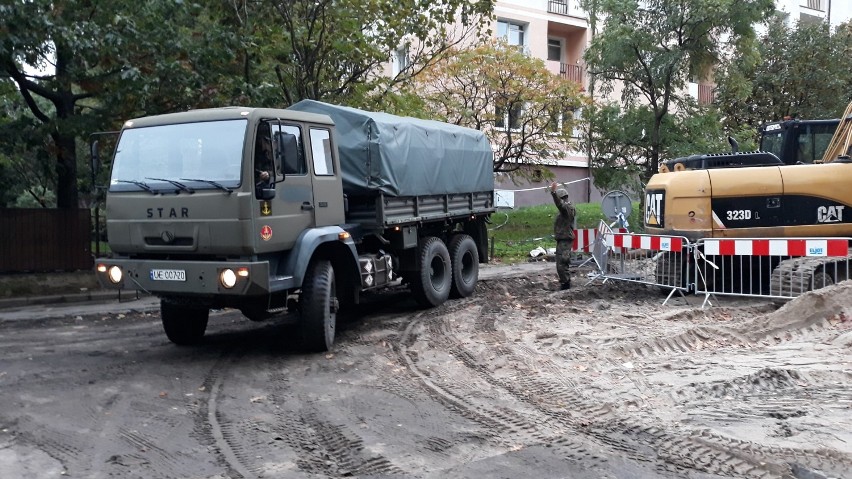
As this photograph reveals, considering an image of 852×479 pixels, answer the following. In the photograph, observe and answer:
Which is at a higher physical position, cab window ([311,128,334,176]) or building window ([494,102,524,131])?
building window ([494,102,524,131])

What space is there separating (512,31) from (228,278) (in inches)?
1005

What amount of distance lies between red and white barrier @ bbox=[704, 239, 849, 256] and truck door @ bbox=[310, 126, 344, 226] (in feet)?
18.8

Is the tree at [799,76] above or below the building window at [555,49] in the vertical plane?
below

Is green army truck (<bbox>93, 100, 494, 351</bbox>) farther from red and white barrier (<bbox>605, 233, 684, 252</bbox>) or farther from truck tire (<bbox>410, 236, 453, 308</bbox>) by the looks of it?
red and white barrier (<bbox>605, 233, 684, 252</bbox>)

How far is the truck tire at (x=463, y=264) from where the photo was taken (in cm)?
1382

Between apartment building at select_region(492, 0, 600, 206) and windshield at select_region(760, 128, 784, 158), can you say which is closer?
windshield at select_region(760, 128, 784, 158)

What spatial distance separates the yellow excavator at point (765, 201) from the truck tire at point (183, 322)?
7341 mm

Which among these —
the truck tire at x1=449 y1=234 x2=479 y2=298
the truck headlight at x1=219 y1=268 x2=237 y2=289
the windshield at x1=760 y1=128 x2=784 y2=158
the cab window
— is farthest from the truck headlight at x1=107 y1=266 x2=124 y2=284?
the windshield at x1=760 y1=128 x2=784 y2=158

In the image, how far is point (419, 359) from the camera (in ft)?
29.9

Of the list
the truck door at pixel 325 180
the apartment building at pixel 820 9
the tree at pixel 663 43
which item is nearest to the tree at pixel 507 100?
the tree at pixel 663 43

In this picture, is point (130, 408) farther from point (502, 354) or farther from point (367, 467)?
point (502, 354)

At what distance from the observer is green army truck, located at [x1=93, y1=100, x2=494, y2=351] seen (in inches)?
332

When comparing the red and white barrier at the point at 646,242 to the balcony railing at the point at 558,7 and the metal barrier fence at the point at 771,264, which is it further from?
the balcony railing at the point at 558,7

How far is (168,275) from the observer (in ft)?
28.1
